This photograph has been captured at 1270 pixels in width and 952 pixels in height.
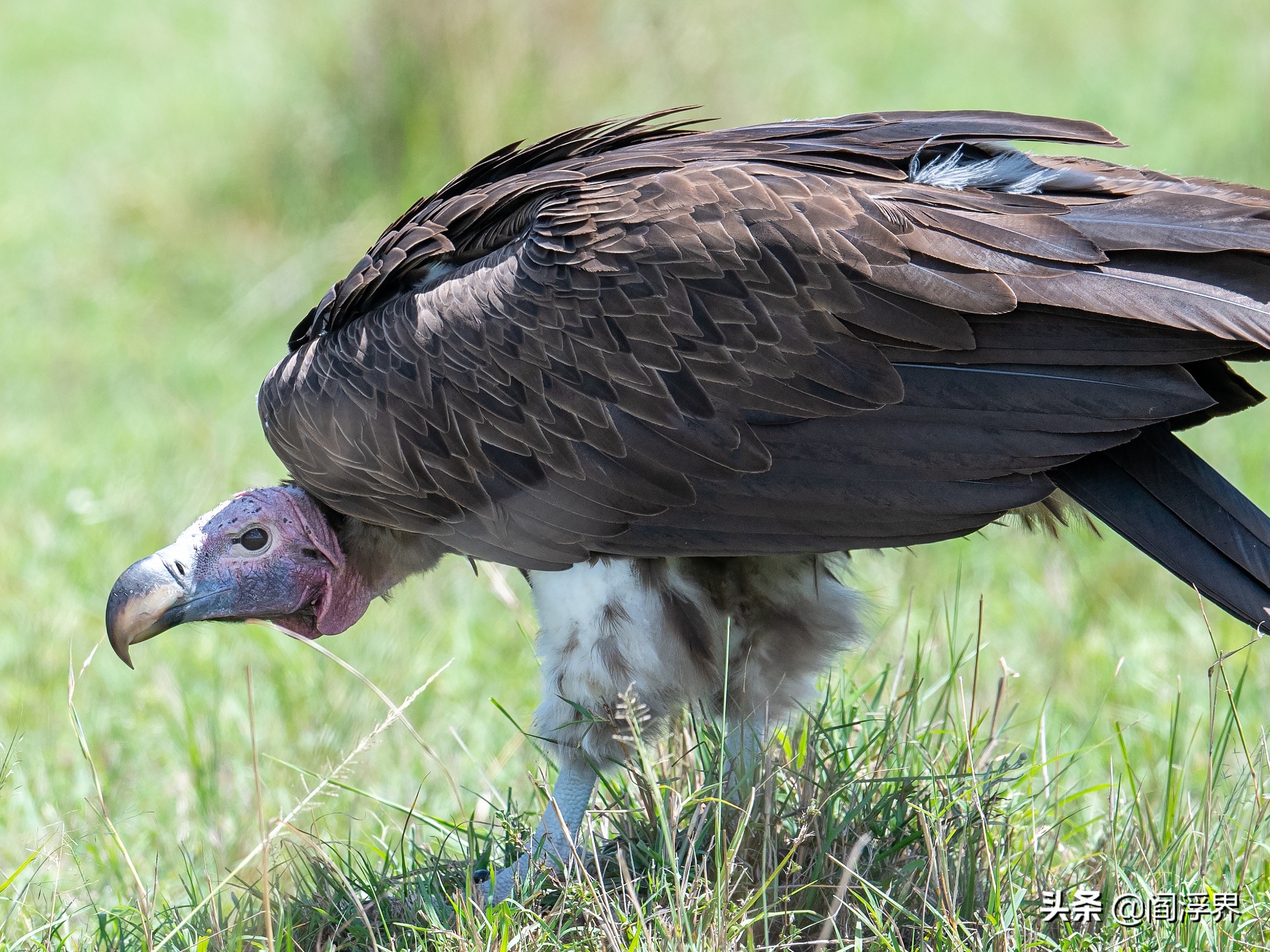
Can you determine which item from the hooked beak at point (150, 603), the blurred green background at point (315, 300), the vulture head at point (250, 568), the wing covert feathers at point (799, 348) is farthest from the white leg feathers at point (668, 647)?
the hooked beak at point (150, 603)

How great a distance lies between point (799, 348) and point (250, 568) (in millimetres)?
1434

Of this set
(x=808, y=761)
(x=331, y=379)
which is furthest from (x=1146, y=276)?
(x=331, y=379)

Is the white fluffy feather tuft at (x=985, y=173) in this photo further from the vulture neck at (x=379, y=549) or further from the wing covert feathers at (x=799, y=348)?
the vulture neck at (x=379, y=549)

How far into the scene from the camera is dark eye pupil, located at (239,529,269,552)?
3.31 metres

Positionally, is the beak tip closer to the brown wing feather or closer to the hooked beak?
the hooked beak

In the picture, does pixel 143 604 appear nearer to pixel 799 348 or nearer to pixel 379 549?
pixel 379 549

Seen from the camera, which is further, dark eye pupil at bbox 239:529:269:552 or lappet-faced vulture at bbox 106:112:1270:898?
dark eye pupil at bbox 239:529:269:552

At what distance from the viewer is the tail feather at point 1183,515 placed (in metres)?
2.62

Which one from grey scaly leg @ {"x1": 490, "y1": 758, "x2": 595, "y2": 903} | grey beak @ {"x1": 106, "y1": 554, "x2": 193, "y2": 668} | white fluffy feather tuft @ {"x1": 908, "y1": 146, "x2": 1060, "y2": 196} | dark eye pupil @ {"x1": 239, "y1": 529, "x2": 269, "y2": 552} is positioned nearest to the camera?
grey scaly leg @ {"x1": 490, "y1": 758, "x2": 595, "y2": 903}

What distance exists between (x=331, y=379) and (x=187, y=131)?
19.0 ft
